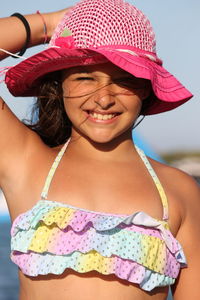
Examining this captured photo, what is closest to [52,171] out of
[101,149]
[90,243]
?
[101,149]

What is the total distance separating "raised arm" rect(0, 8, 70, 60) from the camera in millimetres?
2771

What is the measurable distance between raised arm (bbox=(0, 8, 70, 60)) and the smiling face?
24cm

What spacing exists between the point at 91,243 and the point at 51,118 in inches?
21.9

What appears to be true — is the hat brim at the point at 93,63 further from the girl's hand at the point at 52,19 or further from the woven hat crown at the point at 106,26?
the girl's hand at the point at 52,19

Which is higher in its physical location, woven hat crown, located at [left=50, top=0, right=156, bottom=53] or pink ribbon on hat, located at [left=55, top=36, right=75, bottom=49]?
woven hat crown, located at [left=50, top=0, right=156, bottom=53]

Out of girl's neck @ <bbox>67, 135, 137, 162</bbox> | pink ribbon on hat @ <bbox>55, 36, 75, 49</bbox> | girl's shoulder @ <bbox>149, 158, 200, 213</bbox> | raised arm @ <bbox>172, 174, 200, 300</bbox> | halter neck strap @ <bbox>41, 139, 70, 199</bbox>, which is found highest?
pink ribbon on hat @ <bbox>55, 36, 75, 49</bbox>

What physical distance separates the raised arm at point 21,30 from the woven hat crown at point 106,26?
0.14 meters

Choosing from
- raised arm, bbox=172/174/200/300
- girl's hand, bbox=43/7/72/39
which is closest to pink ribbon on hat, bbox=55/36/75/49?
girl's hand, bbox=43/7/72/39

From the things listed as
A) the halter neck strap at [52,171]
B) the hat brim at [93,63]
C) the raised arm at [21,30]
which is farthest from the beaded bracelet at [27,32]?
the halter neck strap at [52,171]

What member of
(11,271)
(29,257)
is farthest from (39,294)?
(11,271)

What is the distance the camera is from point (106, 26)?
2.62 meters

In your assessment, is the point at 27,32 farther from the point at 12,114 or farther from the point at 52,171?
the point at 52,171

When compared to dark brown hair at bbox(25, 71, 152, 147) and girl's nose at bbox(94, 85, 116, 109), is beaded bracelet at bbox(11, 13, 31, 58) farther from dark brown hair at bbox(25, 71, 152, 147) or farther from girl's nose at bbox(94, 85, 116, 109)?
girl's nose at bbox(94, 85, 116, 109)

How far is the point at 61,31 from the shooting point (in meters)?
2.69
